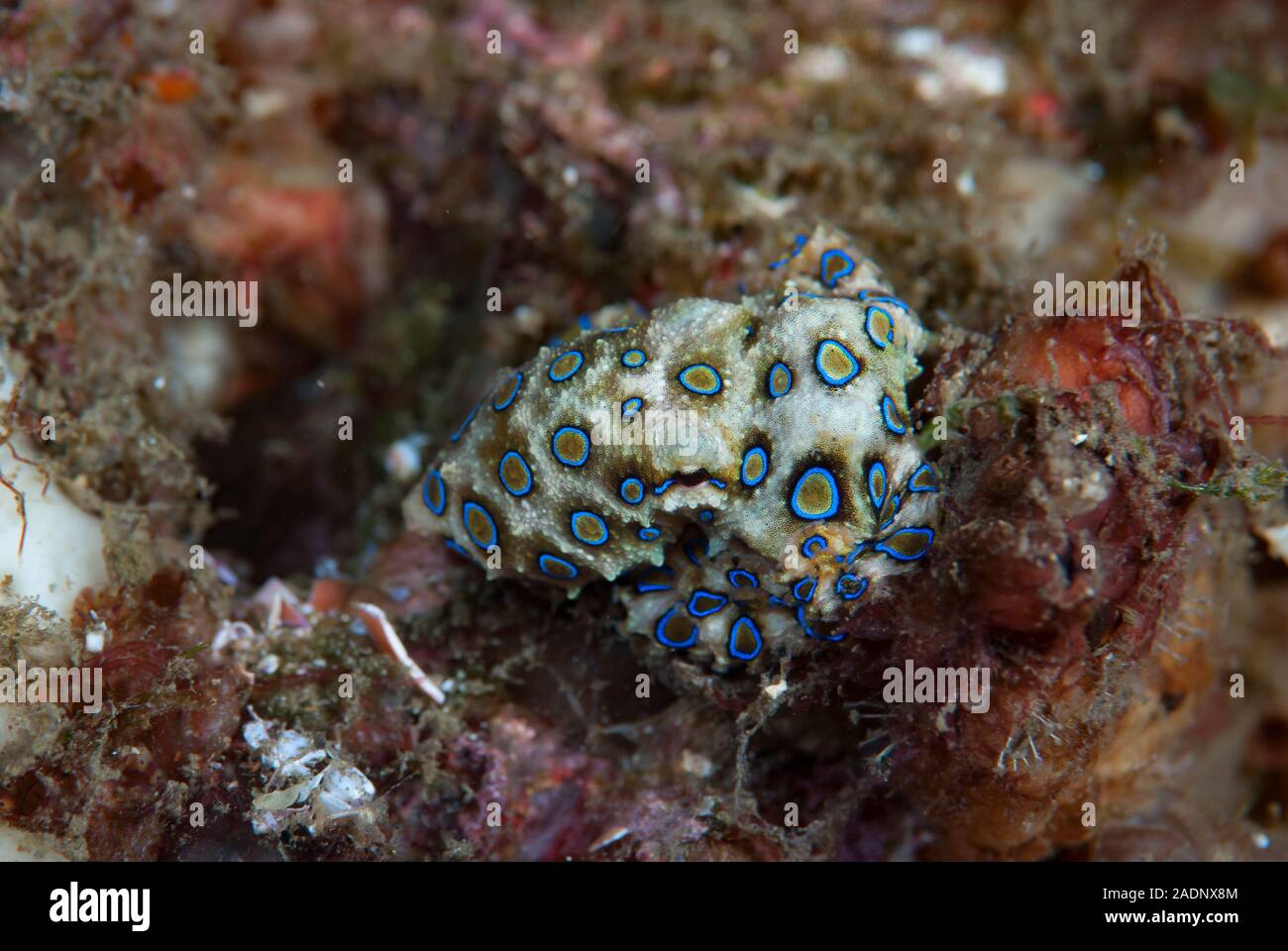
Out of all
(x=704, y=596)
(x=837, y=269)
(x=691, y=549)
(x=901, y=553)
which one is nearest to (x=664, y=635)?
(x=704, y=596)

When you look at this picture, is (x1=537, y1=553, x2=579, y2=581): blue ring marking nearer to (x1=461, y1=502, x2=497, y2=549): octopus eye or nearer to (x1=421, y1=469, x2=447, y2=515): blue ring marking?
(x1=461, y1=502, x2=497, y2=549): octopus eye

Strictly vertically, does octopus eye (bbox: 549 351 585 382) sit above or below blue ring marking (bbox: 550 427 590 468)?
above

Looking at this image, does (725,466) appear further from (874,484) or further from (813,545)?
(874,484)

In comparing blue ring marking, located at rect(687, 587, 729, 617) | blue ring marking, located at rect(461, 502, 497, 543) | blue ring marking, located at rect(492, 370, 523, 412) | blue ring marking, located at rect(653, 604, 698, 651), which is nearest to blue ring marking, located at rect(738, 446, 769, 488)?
blue ring marking, located at rect(687, 587, 729, 617)

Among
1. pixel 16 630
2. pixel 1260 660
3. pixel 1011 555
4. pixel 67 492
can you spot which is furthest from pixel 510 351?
pixel 1260 660

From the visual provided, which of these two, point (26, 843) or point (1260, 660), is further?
point (1260, 660)
